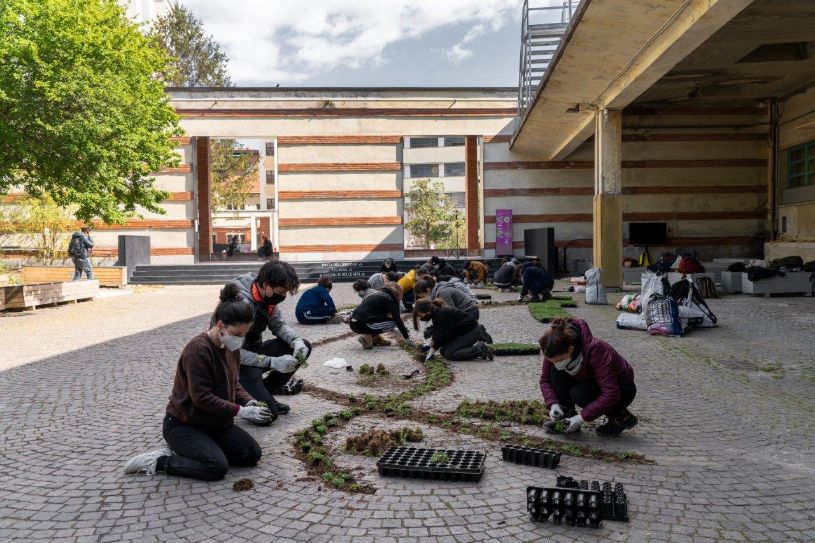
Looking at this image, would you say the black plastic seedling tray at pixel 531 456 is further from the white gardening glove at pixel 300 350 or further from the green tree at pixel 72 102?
the green tree at pixel 72 102

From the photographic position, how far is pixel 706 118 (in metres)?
25.7

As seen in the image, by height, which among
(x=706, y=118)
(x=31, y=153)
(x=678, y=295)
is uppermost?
(x=706, y=118)

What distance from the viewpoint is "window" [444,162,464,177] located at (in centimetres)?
6412

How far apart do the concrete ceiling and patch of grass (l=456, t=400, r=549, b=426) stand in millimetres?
6999

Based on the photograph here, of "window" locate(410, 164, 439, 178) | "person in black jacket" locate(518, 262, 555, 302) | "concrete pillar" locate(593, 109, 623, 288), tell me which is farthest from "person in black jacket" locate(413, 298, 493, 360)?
"window" locate(410, 164, 439, 178)

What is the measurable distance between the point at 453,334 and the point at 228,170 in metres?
35.4

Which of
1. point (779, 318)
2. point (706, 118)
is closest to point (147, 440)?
point (779, 318)

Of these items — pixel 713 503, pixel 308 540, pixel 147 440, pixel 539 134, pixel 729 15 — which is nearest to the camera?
pixel 308 540

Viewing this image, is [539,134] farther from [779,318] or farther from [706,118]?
[779,318]

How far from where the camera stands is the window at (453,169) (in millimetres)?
64125

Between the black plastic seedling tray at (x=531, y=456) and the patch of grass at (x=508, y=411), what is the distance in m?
1.01

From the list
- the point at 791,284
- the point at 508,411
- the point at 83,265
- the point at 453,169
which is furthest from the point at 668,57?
the point at 453,169

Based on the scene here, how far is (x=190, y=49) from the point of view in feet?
130

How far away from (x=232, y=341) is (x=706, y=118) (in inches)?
1030
